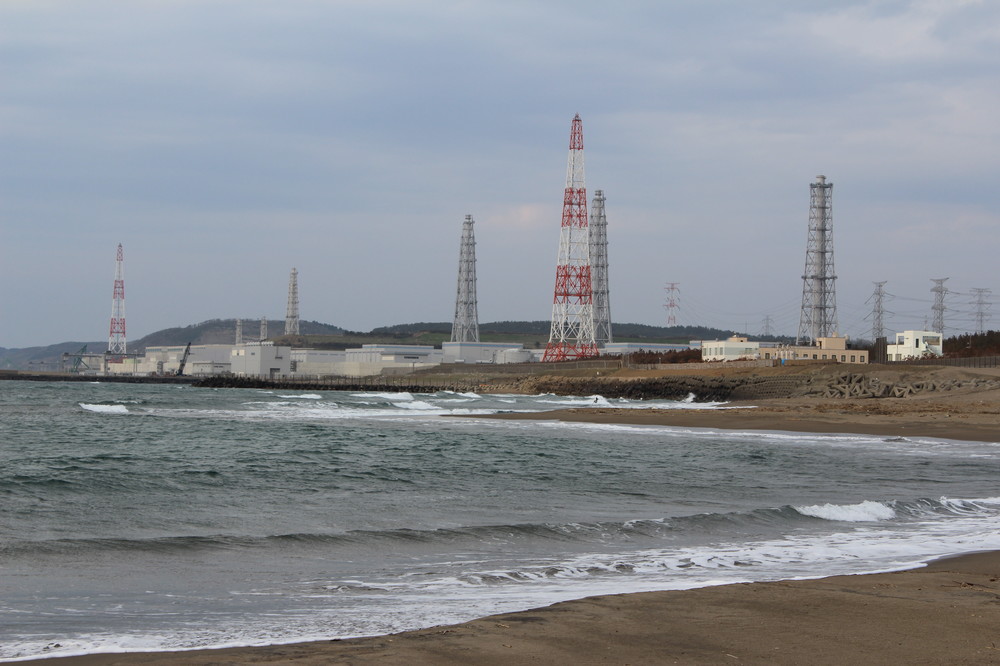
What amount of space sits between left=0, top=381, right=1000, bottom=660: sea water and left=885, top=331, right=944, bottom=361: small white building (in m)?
50.3

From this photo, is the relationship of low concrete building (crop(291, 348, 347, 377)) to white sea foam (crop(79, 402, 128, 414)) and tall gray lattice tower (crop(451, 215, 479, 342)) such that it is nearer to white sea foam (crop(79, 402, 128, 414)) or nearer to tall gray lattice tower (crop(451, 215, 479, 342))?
tall gray lattice tower (crop(451, 215, 479, 342))

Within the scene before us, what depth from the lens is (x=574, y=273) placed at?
267 feet

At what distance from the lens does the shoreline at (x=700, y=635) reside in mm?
5707

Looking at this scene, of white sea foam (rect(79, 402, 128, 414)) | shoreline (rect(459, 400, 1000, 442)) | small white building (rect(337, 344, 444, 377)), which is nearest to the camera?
shoreline (rect(459, 400, 1000, 442))

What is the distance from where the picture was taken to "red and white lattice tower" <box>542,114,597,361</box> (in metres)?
79.4

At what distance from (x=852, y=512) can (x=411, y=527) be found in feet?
20.3

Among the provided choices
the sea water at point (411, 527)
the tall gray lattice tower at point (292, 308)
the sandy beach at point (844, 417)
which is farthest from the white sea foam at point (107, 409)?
the tall gray lattice tower at point (292, 308)

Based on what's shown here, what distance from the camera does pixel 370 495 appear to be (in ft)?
50.2

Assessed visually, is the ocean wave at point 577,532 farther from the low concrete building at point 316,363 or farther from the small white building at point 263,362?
the low concrete building at point 316,363

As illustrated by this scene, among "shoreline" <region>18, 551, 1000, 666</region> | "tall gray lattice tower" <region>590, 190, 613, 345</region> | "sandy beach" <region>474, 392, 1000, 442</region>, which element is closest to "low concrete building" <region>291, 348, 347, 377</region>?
"tall gray lattice tower" <region>590, 190, 613, 345</region>

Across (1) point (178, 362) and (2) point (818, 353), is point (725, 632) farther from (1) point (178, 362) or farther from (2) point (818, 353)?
(1) point (178, 362)

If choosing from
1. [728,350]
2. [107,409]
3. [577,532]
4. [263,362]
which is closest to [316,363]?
[263,362]

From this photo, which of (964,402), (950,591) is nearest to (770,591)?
(950,591)

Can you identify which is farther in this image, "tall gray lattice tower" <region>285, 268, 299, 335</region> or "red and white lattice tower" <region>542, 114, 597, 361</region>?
"tall gray lattice tower" <region>285, 268, 299, 335</region>
